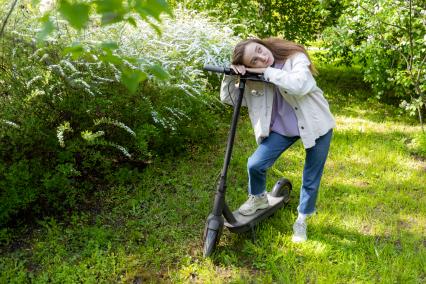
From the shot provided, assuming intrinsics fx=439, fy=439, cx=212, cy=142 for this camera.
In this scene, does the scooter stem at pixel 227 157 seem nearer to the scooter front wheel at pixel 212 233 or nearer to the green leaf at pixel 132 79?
the scooter front wheel at pixel 212 233

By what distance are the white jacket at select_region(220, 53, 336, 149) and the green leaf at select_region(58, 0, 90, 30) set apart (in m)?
1.78

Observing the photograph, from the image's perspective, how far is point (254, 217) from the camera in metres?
3.47

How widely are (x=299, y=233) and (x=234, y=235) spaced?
521mm

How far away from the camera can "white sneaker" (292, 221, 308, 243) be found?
3.43 metres

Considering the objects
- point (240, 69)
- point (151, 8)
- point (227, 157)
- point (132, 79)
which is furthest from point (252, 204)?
point (151, 8)

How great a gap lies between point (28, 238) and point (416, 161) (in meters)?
4.05

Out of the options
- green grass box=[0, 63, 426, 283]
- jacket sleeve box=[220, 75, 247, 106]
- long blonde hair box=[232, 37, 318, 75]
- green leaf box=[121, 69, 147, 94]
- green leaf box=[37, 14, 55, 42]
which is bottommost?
green grass box=[0, 63, 426, 283]

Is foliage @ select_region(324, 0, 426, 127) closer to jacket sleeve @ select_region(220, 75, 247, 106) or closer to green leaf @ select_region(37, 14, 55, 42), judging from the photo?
jacket sleeve @ select_region(220, 75, 247, 106)

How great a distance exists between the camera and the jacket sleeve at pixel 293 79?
286cm

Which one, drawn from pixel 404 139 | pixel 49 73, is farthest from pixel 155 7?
pixel 404 139

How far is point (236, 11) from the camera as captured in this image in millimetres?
7480

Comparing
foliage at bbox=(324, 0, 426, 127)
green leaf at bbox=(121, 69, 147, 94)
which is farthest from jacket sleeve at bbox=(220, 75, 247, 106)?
foliage at bbox=(324, 0, 426, 127)

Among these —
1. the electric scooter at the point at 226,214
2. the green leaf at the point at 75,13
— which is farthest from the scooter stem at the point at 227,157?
the green leaf at the point at 75,13

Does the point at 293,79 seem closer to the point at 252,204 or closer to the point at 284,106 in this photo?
the point at 284,106
